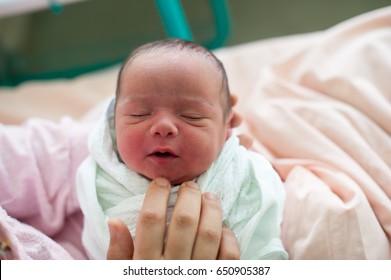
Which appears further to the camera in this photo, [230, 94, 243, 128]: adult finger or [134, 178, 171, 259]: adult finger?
[230, 94, 243, 128]: adult finger

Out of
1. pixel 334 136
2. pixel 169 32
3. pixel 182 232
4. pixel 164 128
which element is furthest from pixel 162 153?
pixel 169 32

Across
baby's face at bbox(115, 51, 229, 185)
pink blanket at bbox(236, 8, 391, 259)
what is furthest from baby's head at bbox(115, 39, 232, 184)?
pink blanket at bbox(236, 8, 391, 259)

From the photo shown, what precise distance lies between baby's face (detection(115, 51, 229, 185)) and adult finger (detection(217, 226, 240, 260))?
125 millimetres

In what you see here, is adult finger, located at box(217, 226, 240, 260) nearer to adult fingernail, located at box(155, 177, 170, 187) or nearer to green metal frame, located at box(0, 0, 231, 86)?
adult fingernail, located at box(155, 177, 170, 187)

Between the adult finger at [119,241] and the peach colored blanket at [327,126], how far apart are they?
1.04ft

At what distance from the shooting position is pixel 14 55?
196cm

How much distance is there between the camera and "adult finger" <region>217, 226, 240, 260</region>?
0.72 metres

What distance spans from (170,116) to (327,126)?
390 mm

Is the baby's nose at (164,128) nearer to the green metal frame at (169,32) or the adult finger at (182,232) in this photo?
the adult finger at (182,232)

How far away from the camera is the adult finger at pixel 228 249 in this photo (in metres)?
0.72

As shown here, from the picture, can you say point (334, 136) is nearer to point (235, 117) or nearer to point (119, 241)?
point (235, 117)

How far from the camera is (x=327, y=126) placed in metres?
1.03

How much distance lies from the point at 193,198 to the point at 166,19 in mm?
658

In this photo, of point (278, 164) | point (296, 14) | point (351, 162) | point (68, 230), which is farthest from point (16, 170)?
point (296, 14)
